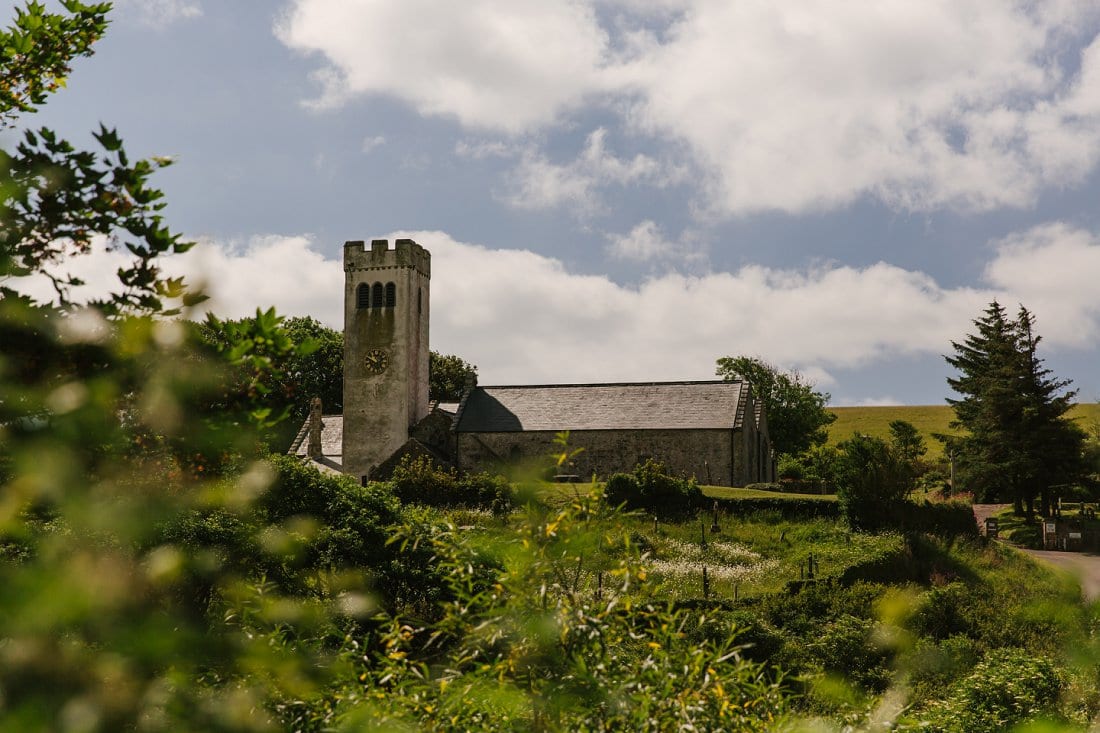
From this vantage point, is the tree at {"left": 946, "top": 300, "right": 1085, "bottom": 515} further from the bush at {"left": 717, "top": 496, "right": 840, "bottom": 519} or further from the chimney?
the chimney

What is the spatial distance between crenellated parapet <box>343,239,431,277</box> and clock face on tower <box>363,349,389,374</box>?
15.7ft

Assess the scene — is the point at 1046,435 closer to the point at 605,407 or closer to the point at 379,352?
the point at 605,407

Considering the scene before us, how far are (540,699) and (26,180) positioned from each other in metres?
3.39

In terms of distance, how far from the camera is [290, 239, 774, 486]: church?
1864 inches

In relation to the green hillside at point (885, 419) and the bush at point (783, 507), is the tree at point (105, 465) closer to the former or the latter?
the bush at point (783, 507)

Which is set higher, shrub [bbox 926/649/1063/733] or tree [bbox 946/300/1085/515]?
tree [bbox 946/300/1085/515]

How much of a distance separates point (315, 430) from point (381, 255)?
35.9 feet

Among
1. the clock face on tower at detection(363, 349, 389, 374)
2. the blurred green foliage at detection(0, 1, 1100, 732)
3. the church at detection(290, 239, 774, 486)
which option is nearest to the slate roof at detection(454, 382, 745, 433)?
the church at detection(290, 239, 774, 486)

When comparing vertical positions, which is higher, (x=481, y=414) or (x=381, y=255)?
(x=381, y=255)

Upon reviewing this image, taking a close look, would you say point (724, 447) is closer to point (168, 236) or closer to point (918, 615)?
point (918, 615)

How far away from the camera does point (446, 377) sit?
7588 cm

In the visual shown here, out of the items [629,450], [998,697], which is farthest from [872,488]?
[998,697]

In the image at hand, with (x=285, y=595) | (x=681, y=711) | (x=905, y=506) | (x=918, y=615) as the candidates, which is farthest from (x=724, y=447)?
(x=681, y=711)

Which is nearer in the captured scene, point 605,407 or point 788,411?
point 605,407
